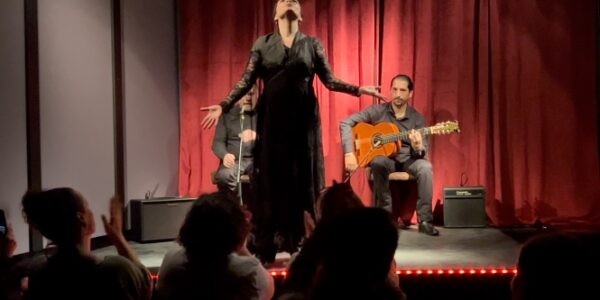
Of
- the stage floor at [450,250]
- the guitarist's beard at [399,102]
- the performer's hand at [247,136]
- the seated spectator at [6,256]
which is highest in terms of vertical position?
the guitarist's beard at [399,102]

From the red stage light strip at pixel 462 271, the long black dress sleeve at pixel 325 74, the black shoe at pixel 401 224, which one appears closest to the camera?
the red stage light strip at pixel 462 271

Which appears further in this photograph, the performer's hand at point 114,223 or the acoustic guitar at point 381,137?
the acoustic guitar at point 381,137

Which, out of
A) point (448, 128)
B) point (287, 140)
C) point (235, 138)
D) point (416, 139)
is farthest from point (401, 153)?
point (287, 140)

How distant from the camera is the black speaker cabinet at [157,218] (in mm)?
4980

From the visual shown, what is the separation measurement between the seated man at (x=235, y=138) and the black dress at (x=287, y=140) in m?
1.69

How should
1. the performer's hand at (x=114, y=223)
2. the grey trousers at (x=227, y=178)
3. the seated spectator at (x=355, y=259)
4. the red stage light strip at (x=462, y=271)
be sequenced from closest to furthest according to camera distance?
the seated spectator at (x=355, y=259) → the performer's hand at (x=114, y=223) → the red stage light strip at (x=462, y=271) → the grey trousers at (x=227, y=178)

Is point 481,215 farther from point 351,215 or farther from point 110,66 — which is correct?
point 351,215

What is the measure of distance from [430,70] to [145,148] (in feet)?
8.16

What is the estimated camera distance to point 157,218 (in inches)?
198

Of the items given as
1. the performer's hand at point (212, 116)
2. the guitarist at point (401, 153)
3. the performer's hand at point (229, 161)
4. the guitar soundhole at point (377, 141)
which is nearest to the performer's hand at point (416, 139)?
the guitarist at point (401, 153)

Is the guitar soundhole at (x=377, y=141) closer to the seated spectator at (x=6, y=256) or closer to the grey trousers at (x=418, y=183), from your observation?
the grey trousers at (x=418, y=183)

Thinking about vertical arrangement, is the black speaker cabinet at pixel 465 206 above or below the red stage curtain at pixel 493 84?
below

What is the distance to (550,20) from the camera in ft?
17.4

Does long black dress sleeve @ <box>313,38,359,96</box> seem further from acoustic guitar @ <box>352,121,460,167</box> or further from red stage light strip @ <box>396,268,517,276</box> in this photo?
acoustic guitar @ <box>352,121,460,167</box>
